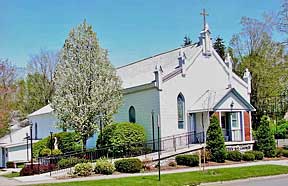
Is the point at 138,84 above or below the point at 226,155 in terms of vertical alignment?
above

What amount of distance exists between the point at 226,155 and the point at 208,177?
27.6 ft

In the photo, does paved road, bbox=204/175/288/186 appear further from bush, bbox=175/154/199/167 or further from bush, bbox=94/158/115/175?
bush, bbox=94/158/115/175

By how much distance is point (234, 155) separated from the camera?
95.3 ft

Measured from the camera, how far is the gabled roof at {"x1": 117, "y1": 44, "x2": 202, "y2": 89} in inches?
1392

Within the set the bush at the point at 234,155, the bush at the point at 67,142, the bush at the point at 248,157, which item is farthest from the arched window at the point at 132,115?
the bush at the point at 248,157

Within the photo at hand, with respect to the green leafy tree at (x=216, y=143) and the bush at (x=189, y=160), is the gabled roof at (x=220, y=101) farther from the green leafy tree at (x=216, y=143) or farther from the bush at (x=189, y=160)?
the bush at (x=189, y=160)

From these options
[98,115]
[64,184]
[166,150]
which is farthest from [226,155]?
[64,184]

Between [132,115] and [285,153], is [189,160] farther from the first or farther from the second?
[132,115]

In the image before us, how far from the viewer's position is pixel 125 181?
19719 mm

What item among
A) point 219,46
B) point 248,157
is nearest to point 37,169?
point 248,157

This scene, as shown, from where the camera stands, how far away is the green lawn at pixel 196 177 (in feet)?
63.8

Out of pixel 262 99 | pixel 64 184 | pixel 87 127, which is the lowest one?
pixel 64 184

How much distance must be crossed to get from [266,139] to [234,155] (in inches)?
134

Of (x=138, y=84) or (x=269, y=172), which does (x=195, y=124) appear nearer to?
(x=138, y=84)
